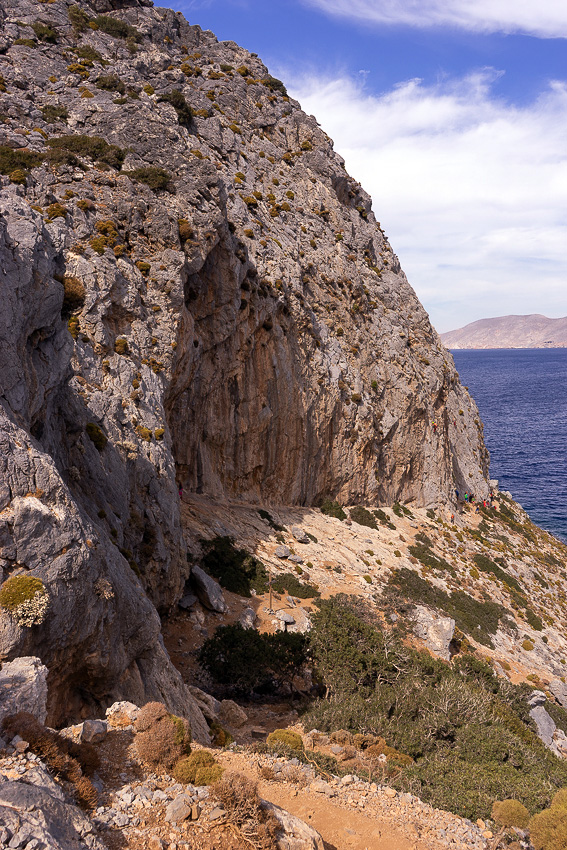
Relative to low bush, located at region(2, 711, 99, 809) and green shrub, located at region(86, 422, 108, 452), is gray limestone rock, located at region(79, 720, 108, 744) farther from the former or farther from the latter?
green shrub, located at region(86, 422, 108, 452)

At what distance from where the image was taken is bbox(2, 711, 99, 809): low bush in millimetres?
9234

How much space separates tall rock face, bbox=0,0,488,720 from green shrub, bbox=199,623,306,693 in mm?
3918

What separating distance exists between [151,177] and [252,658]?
1189 inches

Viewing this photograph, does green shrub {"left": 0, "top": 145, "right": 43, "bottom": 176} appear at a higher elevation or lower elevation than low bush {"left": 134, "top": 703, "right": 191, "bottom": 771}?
higher

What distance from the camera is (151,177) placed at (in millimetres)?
33344

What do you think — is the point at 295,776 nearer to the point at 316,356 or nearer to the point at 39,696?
the point at 39,696

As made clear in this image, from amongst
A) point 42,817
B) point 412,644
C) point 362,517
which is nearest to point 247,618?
point 412,644

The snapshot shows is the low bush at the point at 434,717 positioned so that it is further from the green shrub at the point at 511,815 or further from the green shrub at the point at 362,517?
the green shrub at the point at 362,517

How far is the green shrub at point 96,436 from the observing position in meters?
21.2

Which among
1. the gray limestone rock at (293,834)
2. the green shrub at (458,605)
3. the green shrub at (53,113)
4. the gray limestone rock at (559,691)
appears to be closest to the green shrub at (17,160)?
the green shrub at (53,113)

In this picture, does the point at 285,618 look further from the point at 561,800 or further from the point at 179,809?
the point at 179,809

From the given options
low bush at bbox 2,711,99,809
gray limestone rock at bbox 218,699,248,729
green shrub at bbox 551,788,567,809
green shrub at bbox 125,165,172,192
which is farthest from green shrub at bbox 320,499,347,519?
low bush at bbox 2,711,99,809

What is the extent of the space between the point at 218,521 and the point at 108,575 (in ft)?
78.8

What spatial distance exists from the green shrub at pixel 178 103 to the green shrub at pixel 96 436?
112 feet
